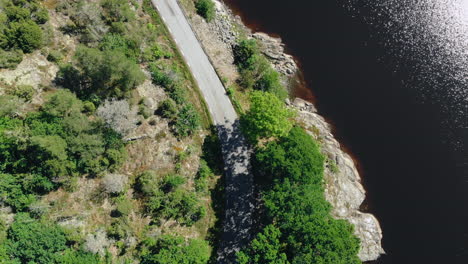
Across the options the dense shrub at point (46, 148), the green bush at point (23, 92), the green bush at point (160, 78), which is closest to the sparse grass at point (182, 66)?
the green bush at point (160, 78)

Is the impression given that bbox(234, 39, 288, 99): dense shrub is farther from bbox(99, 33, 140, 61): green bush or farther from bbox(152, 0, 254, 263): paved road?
bbox(99, 33, 140, 61): green bush

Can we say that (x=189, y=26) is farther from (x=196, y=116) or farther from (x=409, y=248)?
(x=409, y=248)

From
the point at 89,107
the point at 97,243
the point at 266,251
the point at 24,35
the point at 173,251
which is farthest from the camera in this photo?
the point at 24,35

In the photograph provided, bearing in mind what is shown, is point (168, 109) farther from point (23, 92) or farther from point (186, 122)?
point (23, 92)

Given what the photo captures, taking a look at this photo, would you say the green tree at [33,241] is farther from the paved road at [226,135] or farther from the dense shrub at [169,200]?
the paved road at [226,135]

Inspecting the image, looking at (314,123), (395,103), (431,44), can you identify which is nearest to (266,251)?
(314,123)

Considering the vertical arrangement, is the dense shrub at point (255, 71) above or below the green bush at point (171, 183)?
above

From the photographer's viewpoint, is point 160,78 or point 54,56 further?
point 160,78
